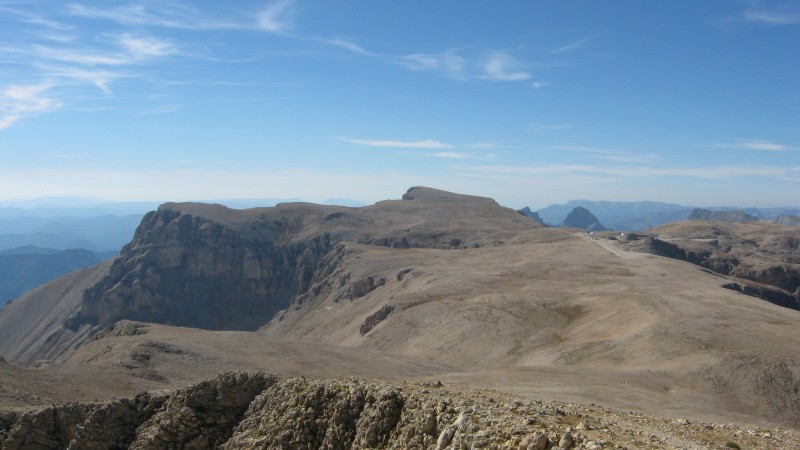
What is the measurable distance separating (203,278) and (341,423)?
11917cm

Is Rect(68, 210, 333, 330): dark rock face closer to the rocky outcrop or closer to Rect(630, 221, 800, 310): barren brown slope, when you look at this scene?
the rocky outcrop

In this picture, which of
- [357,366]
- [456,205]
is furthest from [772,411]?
[456,205]

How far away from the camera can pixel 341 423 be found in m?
18.6

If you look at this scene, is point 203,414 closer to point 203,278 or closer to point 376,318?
point 376,318

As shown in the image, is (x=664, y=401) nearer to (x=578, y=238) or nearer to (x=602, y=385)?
(x=602, y=385)

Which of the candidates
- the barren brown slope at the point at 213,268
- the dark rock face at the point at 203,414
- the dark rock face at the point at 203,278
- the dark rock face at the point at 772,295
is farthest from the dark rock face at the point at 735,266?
the dark rock face at the point at 203,414

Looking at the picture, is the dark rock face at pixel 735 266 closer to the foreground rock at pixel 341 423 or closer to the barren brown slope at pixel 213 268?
the barren brown slope at pixel 213 268

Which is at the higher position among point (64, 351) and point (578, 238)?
point (578, 238)

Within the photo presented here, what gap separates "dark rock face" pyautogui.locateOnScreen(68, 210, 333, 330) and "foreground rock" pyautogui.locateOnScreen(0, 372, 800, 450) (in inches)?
3962

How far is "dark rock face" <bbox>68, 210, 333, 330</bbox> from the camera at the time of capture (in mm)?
125125

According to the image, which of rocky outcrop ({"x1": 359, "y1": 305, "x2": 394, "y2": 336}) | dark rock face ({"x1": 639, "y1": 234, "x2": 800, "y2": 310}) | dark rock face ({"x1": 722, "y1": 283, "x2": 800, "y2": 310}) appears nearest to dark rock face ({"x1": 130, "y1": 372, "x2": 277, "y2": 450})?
rocky outcrop ({"x1": 359, "y1": 305, "x2": 394, "y2": 336})

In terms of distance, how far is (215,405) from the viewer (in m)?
21.5

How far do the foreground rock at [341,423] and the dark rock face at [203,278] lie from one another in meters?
101

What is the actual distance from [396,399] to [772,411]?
27.9m
